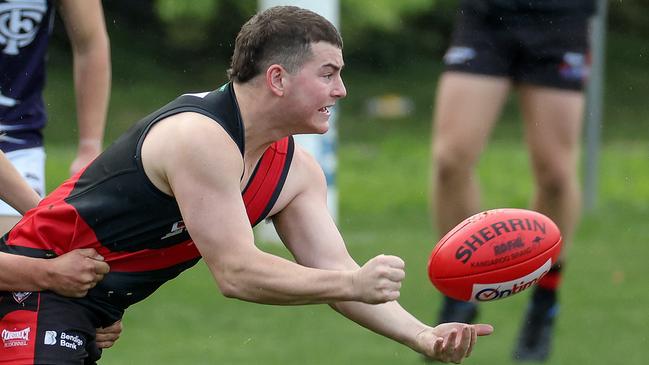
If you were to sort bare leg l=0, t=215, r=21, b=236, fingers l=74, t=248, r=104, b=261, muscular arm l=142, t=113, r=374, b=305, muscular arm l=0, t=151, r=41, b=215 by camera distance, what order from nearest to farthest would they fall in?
muscular arm l=142, t=113, r=374, b=305 → fingers l=74, t=248, r=104, b=261 → muscular arm l=0, t=151, r=41, b=215 → bare leg l=0, t=215, r=21, b=236

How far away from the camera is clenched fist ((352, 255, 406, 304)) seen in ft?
11.6

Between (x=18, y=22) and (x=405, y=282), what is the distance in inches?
143

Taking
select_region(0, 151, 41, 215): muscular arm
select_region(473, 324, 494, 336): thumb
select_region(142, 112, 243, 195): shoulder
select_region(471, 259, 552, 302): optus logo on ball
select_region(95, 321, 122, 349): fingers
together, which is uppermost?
select_region(142, 112, 243, 195): shoulder

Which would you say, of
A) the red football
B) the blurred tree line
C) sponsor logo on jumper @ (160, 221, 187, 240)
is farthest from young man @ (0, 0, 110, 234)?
the blurred tree line

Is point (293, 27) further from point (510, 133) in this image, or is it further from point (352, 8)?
point (352, 8)

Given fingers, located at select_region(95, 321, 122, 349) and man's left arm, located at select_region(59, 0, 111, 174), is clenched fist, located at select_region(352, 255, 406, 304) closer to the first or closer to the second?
fingers, located at select_region(95, 321, 122, 349)

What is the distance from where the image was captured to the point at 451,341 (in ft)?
12.7

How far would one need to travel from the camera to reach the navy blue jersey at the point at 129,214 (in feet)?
12.8

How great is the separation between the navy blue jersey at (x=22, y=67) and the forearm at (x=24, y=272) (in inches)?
42.5

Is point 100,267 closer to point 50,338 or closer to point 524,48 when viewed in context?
point 50,338

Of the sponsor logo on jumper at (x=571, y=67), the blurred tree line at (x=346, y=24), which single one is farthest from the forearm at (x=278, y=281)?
the blurred tree line at (x=346, y=24)

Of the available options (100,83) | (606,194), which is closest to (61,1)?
(100,83)

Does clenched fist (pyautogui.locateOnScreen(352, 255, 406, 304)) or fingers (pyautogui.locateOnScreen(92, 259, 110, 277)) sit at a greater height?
clenched fist (pyautogui.locateOnScreen(352, 255, 406, 304))

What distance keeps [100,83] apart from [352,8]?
59.1 ft
